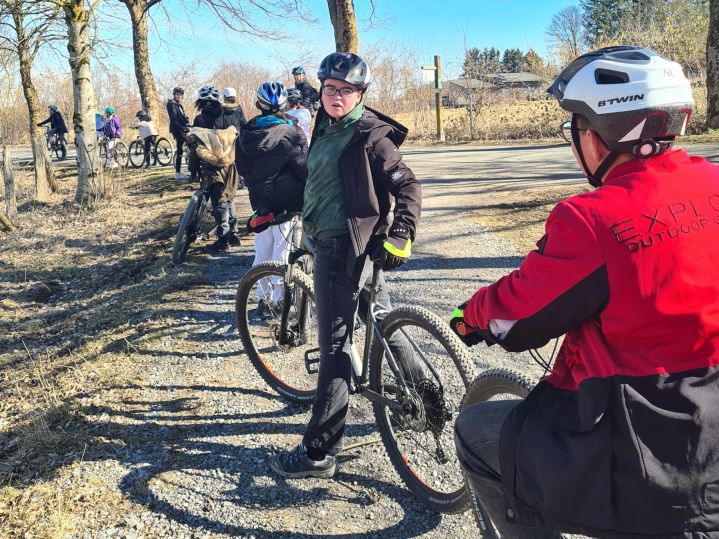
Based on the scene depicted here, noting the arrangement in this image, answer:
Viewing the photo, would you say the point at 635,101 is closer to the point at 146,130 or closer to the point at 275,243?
the point at 275,243

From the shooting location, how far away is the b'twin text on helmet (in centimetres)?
155

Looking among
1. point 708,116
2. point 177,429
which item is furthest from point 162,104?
point 177,429

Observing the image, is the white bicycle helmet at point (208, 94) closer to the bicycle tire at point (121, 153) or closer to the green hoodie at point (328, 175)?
the green hoodie at point (328, 175)

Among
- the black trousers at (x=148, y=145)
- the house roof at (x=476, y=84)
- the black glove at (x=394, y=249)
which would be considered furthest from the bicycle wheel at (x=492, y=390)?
the house roof at (x=476, y=84)

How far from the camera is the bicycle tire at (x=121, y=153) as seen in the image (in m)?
18.5

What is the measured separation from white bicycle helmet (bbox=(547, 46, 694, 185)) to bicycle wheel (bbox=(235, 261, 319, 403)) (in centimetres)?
237

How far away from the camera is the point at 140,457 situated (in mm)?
3346

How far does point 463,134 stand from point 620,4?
35.0 m

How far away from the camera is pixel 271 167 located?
473cm

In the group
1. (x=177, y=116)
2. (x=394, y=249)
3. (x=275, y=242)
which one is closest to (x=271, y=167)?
(x=275, y=242)

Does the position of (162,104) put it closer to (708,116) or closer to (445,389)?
(708,116)

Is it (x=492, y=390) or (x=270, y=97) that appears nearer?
(x=492, y=390)

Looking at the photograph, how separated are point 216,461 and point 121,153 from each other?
1738 cm

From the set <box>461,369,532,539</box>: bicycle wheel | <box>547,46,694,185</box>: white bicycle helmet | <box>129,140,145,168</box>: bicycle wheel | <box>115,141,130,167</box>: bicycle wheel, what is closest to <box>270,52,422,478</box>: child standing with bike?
<box>461,369,532,539</box>: bicycle wheel
